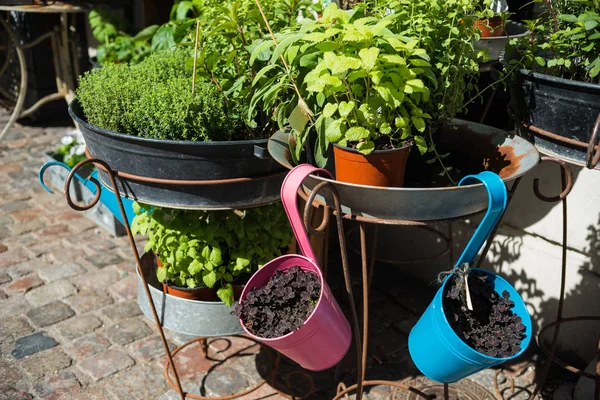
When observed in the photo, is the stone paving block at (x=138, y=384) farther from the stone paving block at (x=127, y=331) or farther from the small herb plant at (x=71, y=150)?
the small herb plant at (x=71, y=150)

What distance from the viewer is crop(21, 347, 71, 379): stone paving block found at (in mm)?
2498

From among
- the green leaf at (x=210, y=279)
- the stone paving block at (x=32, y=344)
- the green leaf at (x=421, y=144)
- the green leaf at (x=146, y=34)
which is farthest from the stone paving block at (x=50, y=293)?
the green leaf at (x=421, y=144)

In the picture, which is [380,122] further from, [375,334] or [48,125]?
[48,125]

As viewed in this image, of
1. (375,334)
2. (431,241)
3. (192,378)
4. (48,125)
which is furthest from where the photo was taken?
(48,125)

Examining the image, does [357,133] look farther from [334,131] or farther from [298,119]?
[298,119]

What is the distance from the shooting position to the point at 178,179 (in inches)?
70.6

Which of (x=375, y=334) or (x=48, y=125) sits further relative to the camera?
(x=48, y=125)

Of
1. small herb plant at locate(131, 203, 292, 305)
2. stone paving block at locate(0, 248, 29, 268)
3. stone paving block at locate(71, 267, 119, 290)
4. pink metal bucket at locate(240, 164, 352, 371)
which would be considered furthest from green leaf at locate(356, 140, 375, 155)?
stone paving block at locate(0, 248, 29, 268)

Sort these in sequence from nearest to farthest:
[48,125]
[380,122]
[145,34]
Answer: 1. [380,122]
2. [145,34]
3. [48,125]

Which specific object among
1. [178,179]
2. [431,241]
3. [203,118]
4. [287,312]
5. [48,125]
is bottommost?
[48,125]

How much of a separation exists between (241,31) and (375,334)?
1602mm

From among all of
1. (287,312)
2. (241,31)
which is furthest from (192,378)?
(241,31)

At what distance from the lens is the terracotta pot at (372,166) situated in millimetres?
1535

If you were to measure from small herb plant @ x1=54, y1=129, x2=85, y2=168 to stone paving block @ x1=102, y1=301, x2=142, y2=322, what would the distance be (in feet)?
4.38
